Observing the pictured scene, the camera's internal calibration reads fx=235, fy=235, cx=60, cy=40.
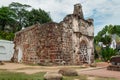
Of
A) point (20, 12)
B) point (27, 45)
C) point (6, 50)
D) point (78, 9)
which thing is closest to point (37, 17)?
point (20, 12)

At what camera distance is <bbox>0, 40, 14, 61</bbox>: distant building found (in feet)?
86.0

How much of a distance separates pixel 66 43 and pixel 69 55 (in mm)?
1039

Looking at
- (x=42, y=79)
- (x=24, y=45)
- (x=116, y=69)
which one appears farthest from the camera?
(x=24, y=45)

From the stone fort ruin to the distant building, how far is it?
4.68m

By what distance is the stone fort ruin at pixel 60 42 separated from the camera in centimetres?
1917

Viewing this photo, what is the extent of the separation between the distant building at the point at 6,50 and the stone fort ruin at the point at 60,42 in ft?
15.3

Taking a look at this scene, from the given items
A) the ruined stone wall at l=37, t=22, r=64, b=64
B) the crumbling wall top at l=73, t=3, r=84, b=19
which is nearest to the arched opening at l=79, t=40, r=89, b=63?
the ruined stone wall at l=37, t=22, r=64, b=64

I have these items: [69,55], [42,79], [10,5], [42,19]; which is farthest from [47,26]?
[10,5]

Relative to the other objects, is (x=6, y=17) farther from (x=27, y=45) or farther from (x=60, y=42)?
(x=60, y=42)

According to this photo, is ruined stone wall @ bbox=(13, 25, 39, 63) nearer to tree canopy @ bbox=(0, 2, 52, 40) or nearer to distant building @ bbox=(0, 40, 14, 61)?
distant building @ bbox=(0, 40, 14, 61)

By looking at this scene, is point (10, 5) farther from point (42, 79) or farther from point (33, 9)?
point (42, 79)

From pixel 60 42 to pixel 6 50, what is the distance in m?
9.34

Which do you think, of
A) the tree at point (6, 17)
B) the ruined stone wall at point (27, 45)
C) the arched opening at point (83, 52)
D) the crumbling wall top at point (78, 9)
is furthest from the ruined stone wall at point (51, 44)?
the tree at point (6, 17)

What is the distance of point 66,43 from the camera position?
19688 millimetres
